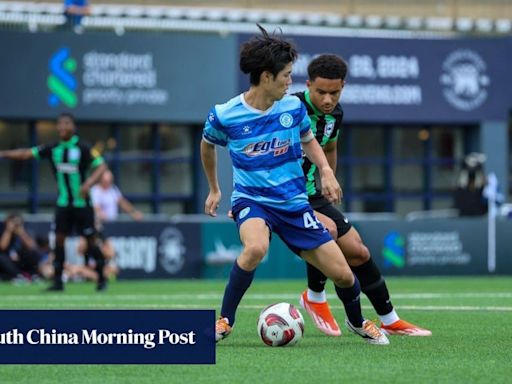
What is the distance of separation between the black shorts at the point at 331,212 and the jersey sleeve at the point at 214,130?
3.68 ft

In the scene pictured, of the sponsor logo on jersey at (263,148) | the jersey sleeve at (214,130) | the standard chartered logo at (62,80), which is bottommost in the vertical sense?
the sponsor logo on jersey at (263,148)

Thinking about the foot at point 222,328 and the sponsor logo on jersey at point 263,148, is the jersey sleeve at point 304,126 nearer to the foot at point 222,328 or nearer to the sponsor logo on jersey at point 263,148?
the sponsor logo on jersey at point 263,148

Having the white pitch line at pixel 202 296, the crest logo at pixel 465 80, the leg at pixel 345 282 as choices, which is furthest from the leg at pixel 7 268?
the leg at pixel 345 282

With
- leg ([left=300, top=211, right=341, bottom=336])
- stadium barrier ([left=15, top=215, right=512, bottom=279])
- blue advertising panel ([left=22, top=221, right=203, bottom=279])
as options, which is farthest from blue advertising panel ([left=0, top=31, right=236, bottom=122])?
leg ([left=300, top=211, right=341, bottom=336])

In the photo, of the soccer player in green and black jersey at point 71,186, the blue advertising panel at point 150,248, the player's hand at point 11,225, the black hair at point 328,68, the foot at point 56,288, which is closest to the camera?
the black hair at point 328,68

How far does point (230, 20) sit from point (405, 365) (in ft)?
65.5

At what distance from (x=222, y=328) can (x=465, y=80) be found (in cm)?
2056

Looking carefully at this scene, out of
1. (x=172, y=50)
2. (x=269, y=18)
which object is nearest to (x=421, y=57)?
(x=269, y=18)

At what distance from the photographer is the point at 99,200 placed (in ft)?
78.5

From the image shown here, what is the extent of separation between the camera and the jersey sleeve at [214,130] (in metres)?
9.77

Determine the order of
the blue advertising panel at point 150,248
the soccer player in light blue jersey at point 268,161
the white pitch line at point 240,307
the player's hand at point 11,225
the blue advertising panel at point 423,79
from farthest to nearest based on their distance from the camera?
the blue advertising panel at point 423,79 → the blue advertising panel at point 150,248 → the player's hand at point 11,225 → the white pitch line at point 240,307 → the soccer player in light blue jersey at point 268,161

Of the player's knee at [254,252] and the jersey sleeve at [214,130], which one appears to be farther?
the jersey sleeve at [214,130]

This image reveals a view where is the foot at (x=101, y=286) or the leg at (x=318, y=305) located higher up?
the leg at (x=318, y=305)

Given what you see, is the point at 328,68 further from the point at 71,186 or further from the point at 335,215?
the point at 71,186
